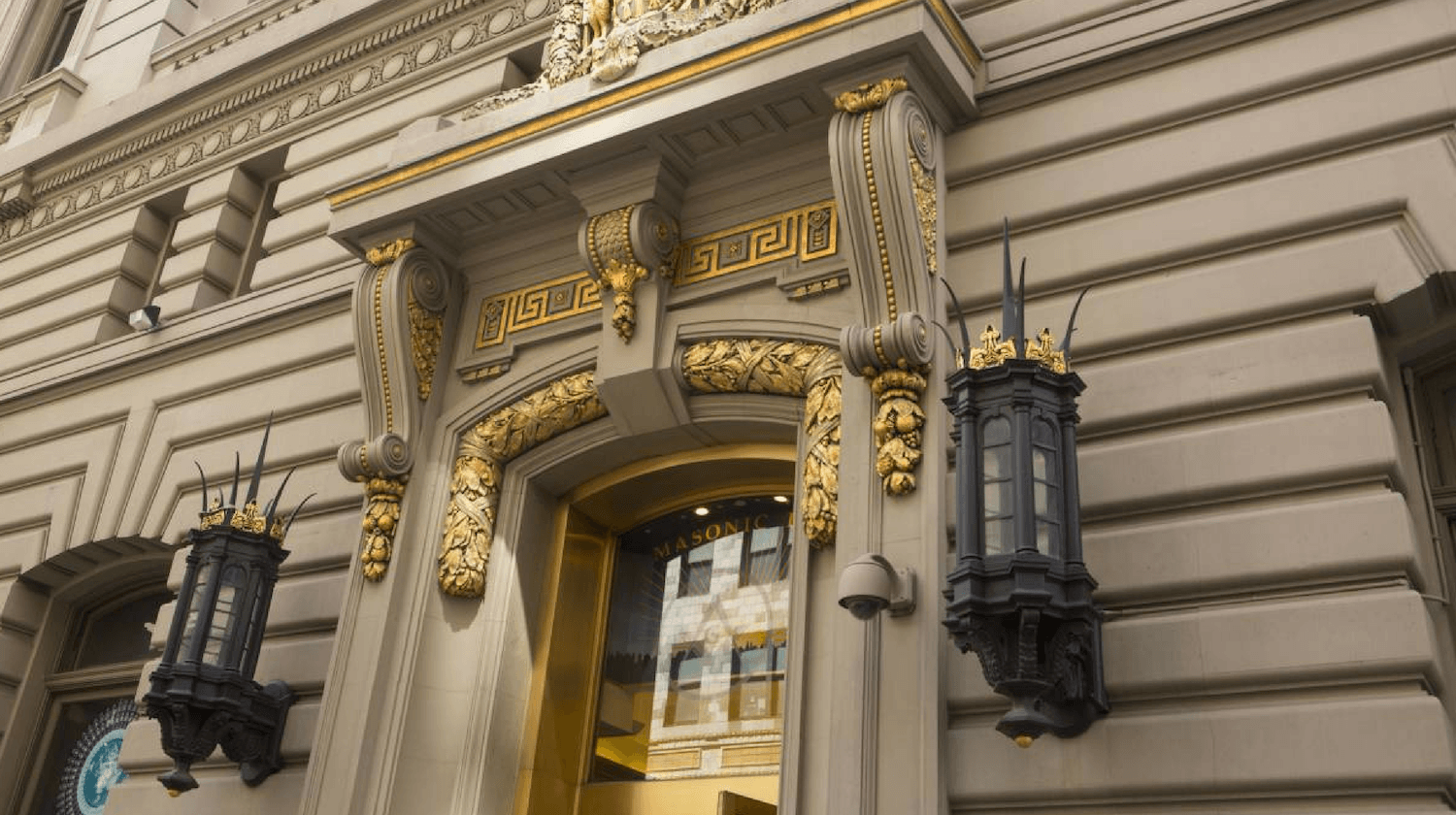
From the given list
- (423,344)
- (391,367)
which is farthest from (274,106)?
(391,367)

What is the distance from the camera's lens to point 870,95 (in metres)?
7.86

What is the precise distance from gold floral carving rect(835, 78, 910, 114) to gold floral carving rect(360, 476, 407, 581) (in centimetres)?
397

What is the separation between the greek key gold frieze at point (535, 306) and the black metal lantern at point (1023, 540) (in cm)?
346

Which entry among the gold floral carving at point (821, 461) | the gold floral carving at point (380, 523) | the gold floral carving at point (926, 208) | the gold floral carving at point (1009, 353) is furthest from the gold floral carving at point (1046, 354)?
the gold floral carving at point (380, 523)

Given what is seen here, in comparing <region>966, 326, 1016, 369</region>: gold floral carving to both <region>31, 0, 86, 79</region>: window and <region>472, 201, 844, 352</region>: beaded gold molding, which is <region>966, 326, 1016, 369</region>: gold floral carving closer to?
<region>472, 201, 844, 352</region>: beaded gold molding

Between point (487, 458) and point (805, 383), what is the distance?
2545 mm

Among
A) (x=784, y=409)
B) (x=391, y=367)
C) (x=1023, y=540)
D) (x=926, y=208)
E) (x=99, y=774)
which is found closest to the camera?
(x=1023, y=540)

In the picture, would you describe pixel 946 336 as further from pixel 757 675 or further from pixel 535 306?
pixel 535 306

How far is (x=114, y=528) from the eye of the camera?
38.2 ft

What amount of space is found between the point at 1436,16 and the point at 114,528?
418 inches

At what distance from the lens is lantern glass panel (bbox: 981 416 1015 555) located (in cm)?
606

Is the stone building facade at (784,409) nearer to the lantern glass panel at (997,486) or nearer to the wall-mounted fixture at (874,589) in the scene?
the wall-mounted fixture at (874,589)

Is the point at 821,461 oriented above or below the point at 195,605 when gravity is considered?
above

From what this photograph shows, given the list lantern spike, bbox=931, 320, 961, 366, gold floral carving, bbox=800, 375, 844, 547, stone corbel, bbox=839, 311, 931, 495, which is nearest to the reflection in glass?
gold floral carving, bbox=800, 375, 844, 547
